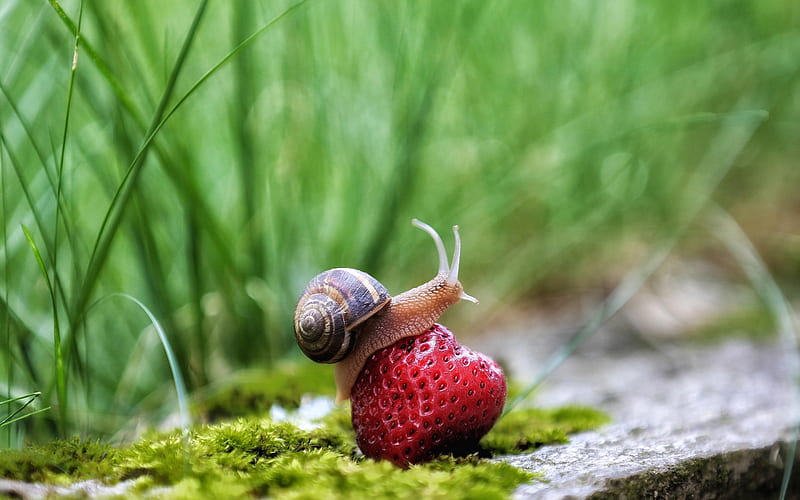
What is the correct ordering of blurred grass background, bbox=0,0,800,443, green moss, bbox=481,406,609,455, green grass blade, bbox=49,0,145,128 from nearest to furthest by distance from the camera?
1. green grass blade, bbox=49,0,145,128
2. green moss, bbox=481,406,609,455
3. blurred grass background, bbox=0,0,800,443

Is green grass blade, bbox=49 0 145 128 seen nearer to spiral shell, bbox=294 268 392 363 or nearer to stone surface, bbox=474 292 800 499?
spiral shell, bbox=294 268 392 363

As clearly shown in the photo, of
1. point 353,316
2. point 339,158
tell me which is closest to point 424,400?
point 353,316

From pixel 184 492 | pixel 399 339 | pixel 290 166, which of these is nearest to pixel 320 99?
pixel 290 166

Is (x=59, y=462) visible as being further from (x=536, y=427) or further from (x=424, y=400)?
(x=536, y=427)

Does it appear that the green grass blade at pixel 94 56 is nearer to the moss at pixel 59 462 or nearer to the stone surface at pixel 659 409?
the moss at pixel 59 462

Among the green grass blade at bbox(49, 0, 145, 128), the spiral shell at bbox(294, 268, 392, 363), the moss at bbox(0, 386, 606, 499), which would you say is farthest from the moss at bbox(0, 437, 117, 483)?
the green grass blade at bbox(49, 0, 145, 128)

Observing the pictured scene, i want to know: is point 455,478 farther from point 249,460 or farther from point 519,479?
point 249,460
